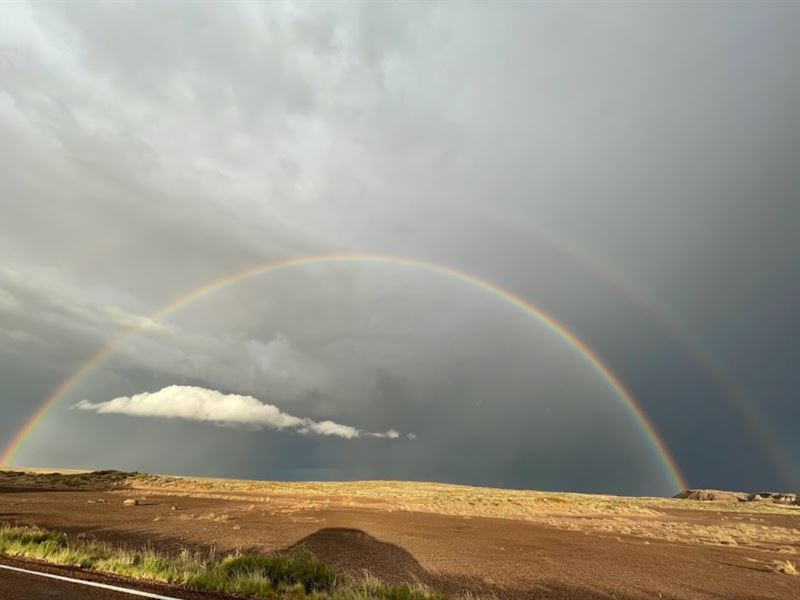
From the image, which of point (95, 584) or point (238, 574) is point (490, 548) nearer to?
point (238, 574)

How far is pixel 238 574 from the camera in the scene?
13195 millimetres

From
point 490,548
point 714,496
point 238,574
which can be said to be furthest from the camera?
point 714,496

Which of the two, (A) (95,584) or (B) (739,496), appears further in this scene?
(B) (739,496)

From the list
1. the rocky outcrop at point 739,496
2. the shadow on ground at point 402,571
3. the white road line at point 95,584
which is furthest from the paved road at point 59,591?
the rocky outcrop at point 739,496

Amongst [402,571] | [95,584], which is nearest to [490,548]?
[402,571]

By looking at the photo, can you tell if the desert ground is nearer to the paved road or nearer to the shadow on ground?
the shadow on ground

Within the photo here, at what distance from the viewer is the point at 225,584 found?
12047mm

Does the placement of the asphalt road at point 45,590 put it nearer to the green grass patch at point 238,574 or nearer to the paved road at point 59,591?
the paved road at point 59,591

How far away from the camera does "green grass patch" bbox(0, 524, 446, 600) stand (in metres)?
12.0

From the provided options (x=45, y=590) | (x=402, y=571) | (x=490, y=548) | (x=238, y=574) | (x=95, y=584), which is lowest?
(x=45, y=590)

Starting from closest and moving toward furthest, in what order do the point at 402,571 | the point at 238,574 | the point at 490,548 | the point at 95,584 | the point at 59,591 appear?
the point at 59,591, the point at 95,584, the point at 238,574, the point at 402,571, the point at 490,548

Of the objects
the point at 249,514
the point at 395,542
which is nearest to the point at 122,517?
the point at 249,514

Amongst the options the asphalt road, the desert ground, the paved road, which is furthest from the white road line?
the desert ground

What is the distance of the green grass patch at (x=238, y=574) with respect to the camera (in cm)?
1198
